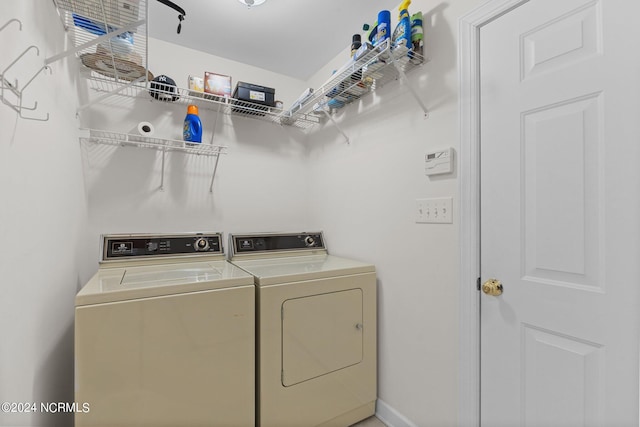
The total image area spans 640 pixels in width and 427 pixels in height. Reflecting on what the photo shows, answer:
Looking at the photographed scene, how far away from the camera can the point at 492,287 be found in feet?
4.05

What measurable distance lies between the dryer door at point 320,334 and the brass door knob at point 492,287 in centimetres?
70

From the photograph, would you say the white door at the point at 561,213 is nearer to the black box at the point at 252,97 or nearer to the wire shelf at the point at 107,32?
the black box at the point at 252,97

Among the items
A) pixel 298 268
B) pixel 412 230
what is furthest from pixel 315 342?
pixel 412 230

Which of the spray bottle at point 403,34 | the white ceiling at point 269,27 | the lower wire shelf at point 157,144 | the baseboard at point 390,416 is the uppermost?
the white ceiling at point 269,27

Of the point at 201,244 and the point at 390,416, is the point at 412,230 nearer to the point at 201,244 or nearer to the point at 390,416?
the point at 390,416

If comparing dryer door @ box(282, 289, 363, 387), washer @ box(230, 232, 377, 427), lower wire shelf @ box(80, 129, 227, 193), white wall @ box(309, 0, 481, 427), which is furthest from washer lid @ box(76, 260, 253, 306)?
white wall @ box(309, 0, 481, 427)

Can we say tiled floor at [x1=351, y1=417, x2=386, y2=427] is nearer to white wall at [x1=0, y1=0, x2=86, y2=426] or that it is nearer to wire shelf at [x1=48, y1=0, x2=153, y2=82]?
white wall at [x1=0, y1=0, x2=86, y2=426]

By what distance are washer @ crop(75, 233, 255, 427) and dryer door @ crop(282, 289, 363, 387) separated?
0.65ft

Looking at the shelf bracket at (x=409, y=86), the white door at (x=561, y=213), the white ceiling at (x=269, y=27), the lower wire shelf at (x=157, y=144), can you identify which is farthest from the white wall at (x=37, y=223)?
the white door at (x=561, y=213)

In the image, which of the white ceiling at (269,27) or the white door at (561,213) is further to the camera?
the white ceiling at (269,27)

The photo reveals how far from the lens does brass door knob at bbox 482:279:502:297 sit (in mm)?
1221

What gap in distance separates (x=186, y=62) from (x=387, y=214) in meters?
1.90

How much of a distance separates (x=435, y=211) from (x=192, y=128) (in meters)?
1.71

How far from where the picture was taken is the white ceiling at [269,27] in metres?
1.75
